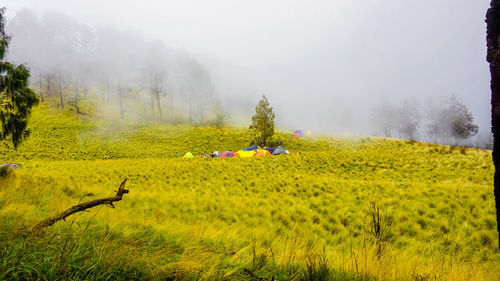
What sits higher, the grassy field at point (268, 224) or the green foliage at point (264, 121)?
the green foliage at point (264, 121)

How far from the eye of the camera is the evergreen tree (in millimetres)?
7605

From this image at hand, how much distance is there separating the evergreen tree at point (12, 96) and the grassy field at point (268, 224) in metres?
1.91

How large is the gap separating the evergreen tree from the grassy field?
1915 millimetres

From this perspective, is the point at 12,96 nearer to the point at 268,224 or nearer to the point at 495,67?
the point at 268,224

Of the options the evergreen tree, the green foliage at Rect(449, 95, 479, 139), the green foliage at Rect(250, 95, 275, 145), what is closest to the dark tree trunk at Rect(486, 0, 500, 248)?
the evergreen tree

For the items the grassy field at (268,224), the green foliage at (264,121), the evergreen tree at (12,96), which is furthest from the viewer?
the green foliage at (264,121)

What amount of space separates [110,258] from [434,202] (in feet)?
27.9

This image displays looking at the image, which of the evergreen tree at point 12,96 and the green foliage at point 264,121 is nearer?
the evergreen tree at point 12,96

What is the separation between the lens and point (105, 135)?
148 ft

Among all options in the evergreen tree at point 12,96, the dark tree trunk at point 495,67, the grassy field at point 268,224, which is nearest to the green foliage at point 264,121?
the grassy field at point 268,224

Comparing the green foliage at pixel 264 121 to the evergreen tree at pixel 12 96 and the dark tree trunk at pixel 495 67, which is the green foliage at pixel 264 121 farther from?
the dark tree trunk at pixel 495 67

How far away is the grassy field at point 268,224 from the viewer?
180 cm

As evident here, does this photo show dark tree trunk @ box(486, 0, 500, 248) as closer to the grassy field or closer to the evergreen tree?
the grassy field

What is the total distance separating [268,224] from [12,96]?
10630mm
